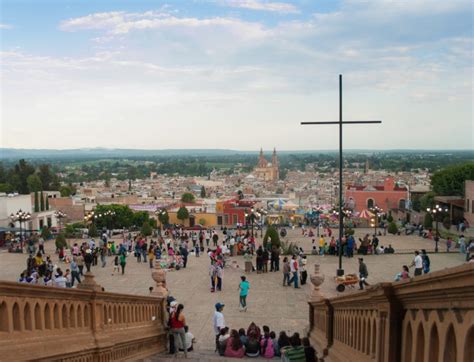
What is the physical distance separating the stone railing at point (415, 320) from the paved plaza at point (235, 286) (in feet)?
12.4

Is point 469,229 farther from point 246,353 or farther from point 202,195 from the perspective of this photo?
point 202,195

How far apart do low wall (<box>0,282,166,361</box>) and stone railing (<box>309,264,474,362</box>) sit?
2856 mm

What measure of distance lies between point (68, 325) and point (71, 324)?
0.31ft

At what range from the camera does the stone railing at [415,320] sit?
10.00ft

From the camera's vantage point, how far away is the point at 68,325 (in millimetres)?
5953

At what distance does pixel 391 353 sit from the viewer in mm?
4211

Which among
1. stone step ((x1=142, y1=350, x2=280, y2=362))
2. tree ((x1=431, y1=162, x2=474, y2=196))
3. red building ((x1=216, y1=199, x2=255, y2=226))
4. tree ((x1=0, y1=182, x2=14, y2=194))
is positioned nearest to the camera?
stone step ((x1=142, y1=350, x2=280, y2=362))

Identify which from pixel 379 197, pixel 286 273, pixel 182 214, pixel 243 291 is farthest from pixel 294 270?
pixel 379 197

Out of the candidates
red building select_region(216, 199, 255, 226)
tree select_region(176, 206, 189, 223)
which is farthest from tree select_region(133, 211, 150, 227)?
red building select_region(216, 199, 255, 226)

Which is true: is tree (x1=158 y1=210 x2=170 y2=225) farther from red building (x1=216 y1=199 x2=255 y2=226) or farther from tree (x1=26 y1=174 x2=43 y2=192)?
tree (x1=26 y1=174 x2=43 y2=192)

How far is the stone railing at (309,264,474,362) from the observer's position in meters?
3.05

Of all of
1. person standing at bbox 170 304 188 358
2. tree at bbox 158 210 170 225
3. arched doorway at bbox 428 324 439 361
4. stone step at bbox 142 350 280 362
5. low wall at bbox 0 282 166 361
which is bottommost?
tree at bbox 158 210 170 225

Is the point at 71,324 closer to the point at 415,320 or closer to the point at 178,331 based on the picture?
the point at 178,331

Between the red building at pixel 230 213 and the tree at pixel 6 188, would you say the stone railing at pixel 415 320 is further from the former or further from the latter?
the tree at pixel 6 188
